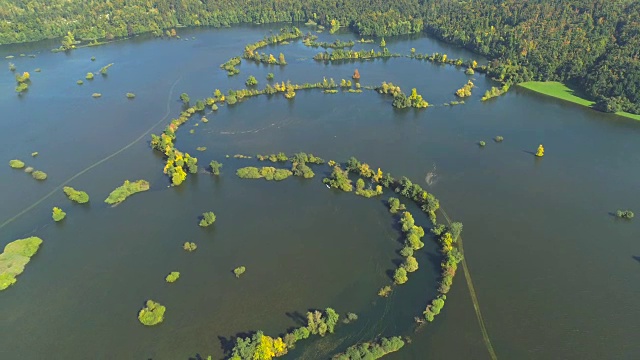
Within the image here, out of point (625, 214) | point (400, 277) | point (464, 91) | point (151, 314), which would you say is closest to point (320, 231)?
point (400, 277)

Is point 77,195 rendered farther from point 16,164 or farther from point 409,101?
point 409,101

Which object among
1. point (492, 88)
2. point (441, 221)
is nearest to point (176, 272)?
point (441, 221)

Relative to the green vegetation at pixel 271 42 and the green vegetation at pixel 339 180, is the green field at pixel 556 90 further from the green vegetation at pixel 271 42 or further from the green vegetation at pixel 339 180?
the green vegetation at pixel 271 42

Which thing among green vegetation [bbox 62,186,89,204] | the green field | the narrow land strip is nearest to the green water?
the narrow land strip

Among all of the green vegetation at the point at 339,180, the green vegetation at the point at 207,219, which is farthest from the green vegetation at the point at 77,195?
the green vegetation at the point at 339,180

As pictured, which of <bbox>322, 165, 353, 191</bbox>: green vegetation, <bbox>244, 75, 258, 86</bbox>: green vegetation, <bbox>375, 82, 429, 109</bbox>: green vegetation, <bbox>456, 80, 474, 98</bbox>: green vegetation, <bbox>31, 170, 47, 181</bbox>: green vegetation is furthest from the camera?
<bbox>244, 75, 258, 86</bbox>: green vegetation

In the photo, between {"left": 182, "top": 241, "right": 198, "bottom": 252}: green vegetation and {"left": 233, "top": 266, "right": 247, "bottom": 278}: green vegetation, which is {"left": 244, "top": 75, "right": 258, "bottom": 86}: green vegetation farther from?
{"left": 233, "top": 266, "right": 247, "bottom": 278}: green vegetation
